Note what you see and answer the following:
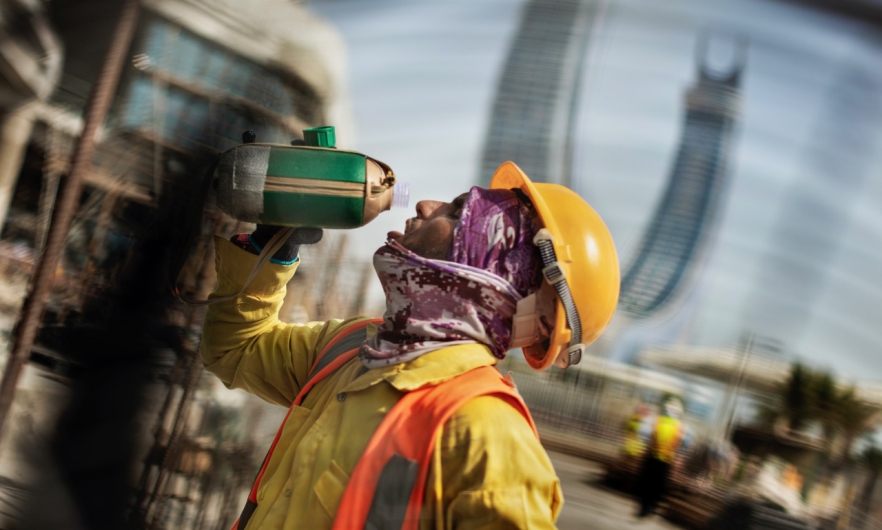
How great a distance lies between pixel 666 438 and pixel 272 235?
2.53 m

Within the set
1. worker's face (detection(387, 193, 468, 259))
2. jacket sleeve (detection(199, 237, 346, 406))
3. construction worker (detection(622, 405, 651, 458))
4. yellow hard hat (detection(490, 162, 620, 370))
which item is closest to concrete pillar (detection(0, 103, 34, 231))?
jacket sleeve (detection(199, 237, 346, 406))

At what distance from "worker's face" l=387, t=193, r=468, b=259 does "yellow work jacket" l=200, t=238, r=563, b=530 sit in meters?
0.33

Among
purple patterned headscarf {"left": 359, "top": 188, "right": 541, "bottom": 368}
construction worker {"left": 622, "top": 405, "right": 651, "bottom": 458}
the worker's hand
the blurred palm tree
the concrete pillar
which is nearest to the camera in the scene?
purple patterned headscarf {"left": 359, "top": 188, "right": 541, "bottom": 368}

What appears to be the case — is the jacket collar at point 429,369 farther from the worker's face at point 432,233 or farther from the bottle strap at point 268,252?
the bottle strap at point 268,252

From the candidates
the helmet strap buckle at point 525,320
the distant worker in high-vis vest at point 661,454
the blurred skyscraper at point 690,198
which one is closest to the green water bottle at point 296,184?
the helmet strap buckle at point 525,320

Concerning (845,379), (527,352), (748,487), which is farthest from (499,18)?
(748,487)

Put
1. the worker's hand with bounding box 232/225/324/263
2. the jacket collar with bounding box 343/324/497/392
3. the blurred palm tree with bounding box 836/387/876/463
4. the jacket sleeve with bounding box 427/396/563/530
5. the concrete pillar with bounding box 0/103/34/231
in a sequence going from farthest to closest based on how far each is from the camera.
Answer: the blurred palm tree with bounding box 836/387/876/463 → the worker's hand with bounding box 232/225/324/263 → the concrete pillar with bounding box 0/103/34/231 → the jacket collar with bounding box 343/324/497/392 → the jacket sleeve with bounding box 427/396/563/530

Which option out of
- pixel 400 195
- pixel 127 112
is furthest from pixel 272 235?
pixel 127 112

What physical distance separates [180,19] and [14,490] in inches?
74.3

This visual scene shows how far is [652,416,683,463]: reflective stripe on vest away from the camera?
10.7 feet

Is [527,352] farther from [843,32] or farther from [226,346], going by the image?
[843,32]

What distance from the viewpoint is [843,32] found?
2051 millimetres

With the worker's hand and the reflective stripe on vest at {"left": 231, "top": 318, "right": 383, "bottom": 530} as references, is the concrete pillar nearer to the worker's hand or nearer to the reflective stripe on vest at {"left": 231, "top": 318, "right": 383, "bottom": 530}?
the worker's hand

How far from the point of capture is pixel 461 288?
1.82 metres
